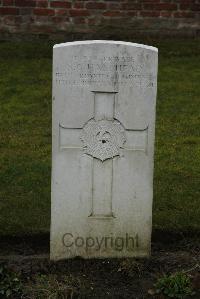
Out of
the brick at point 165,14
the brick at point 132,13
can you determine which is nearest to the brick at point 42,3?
the brick at point 132,13

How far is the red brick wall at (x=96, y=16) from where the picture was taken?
11.5 meters

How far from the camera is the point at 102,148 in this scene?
4.42 metres

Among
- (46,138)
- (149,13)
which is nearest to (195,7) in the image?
(149,13)

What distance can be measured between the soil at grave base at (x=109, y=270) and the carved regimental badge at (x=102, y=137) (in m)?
0.72

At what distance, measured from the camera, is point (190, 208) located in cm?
555

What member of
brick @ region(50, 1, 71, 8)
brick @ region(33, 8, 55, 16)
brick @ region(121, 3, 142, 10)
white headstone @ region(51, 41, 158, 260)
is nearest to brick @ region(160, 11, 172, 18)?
brick @ region(121, 3, 142, 10)

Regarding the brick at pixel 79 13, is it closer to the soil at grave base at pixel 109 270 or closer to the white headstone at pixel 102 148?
the soil at grave base at pixel 109 270

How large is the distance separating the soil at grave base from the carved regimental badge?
721 mm

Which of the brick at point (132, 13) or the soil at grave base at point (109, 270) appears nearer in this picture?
the soil at grave base at point (109, 270)

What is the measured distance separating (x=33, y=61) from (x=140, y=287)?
7174 millimetres

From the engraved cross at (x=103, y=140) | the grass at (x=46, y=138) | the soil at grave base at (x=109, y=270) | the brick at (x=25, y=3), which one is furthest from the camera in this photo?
the brick at (x=25, y=3)

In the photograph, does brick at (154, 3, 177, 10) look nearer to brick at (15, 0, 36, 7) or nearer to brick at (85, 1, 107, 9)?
brick at (85, 1, 107, 9)

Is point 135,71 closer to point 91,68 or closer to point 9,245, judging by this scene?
point 91,68

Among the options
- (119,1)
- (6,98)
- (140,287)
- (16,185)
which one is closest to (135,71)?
(140,287)
